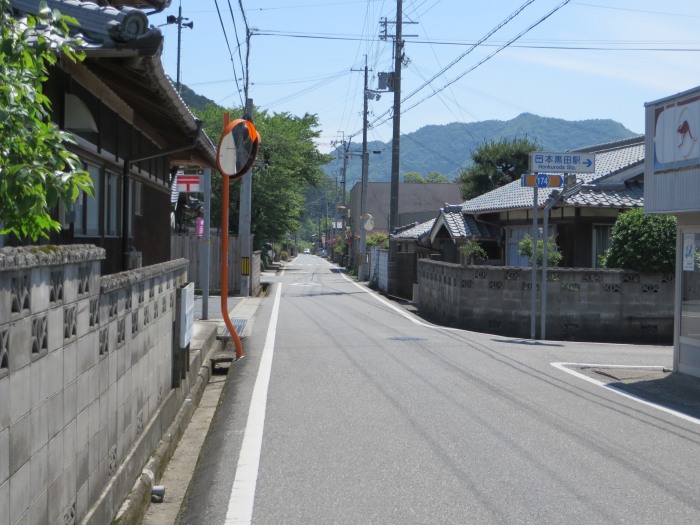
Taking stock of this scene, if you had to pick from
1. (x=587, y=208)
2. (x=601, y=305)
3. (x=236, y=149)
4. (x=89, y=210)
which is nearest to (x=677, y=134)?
(x=236, y=149)

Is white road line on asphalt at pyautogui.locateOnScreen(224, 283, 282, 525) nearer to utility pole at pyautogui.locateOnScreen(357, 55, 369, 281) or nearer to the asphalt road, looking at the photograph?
the asphalt road

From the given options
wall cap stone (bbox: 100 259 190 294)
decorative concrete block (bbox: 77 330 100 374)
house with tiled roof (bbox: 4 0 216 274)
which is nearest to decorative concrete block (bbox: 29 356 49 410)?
decorative concrete block (bbox: 77 330 100 374)

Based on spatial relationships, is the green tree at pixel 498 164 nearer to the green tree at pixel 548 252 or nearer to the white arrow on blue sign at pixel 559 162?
the green tree at pixel 548 252

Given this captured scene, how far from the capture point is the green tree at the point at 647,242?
18562 millimetres

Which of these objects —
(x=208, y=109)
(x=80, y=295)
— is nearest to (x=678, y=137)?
(x=80, y=295)

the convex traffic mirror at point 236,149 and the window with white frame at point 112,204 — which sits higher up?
the convex traffic mirror at point 236,149

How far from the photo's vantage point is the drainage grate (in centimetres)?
1517

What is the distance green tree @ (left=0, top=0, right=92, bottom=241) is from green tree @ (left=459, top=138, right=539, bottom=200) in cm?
4685

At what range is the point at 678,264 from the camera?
12.7 meters

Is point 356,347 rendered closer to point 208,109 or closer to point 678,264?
point 678,264

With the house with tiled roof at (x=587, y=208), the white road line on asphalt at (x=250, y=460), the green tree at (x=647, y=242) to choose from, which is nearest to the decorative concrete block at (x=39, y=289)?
the white road line on asphalt at (x=250, y=460)

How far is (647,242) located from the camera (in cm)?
1862

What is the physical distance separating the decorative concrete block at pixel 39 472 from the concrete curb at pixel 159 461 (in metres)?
1.42

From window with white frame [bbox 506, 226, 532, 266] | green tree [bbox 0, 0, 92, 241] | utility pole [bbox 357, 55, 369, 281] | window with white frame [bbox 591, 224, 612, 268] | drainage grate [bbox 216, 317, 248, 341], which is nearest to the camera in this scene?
green tree [bbox 0, 0, 92, 241]
